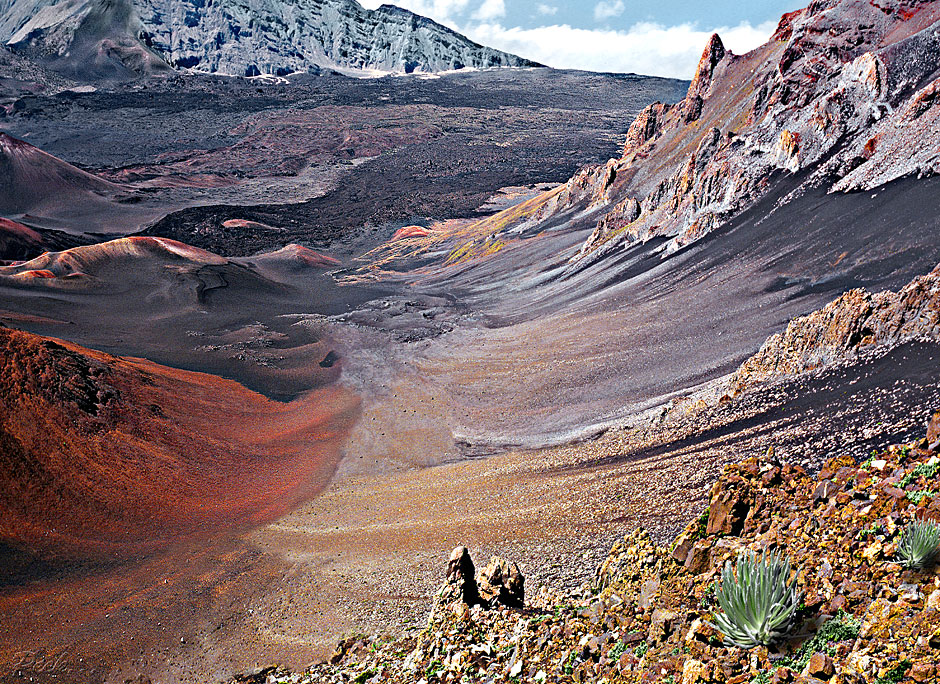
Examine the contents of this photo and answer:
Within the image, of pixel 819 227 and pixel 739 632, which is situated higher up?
pixel 819 227

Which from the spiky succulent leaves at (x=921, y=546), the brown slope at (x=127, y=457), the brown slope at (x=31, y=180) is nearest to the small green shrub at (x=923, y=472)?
the spiky succulent leaves at (x=921, y=546)

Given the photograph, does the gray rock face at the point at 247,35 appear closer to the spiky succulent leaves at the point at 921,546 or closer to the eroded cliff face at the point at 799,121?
the eroded cliff face at the point at 799,121

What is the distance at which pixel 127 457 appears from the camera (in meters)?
12.9

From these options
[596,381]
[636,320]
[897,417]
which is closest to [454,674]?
[897,417]

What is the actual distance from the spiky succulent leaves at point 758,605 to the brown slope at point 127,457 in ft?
33.7

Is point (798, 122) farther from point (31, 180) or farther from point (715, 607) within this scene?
point (31, 180)

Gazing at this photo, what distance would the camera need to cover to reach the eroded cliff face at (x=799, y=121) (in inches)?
659

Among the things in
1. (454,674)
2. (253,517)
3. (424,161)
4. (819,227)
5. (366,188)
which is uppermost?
(424,161)

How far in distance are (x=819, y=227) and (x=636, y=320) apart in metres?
5.74

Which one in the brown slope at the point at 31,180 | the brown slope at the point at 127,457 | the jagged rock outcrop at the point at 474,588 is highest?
the brown slope at the point at 31,180

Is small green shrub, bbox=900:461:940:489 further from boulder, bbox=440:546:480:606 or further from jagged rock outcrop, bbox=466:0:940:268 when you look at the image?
jagged rock outcrop, bbox=466:0:940:268

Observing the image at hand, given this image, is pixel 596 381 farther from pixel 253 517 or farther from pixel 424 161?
pixel 424 161

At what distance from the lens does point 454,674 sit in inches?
194

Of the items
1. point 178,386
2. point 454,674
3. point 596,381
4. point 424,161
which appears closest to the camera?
point 454,674
